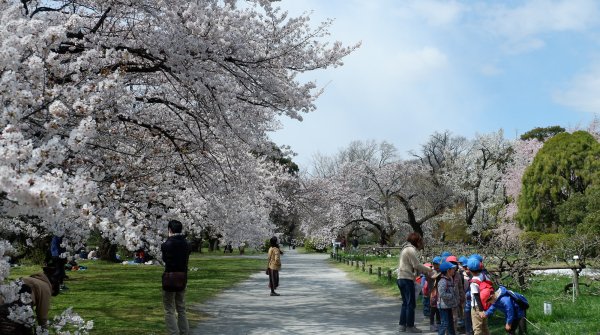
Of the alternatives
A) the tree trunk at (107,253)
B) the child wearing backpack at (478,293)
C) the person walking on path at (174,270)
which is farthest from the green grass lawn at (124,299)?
the tree trunk at (107,253)

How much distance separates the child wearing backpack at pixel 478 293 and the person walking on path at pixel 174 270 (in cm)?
383

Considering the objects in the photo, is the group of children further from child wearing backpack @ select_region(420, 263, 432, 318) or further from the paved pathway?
the paved pathway

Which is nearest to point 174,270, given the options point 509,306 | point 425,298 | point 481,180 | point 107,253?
point 509,306

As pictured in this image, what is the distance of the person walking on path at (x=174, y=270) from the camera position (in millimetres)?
7754

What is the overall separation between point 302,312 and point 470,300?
4.75 meters

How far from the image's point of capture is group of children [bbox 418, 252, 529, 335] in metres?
6.39

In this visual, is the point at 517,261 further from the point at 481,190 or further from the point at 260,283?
the point at 481,190

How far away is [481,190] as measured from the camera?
42.1 metres

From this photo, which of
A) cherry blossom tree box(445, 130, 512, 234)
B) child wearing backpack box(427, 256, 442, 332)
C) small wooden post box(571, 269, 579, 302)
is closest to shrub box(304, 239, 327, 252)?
cherry blossom tree box(445, 130, 512, 234)

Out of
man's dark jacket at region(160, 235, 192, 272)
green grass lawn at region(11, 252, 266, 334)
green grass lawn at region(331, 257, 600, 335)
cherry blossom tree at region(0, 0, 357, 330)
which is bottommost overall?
green grass lawn at region(11, 252, 266, 334)

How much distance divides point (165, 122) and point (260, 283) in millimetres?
7712

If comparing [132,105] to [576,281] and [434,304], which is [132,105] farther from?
[576,281]

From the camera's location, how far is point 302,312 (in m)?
11.3

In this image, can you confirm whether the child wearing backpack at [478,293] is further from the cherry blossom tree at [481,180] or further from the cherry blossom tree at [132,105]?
the cherry blossom tree at [481,180]
